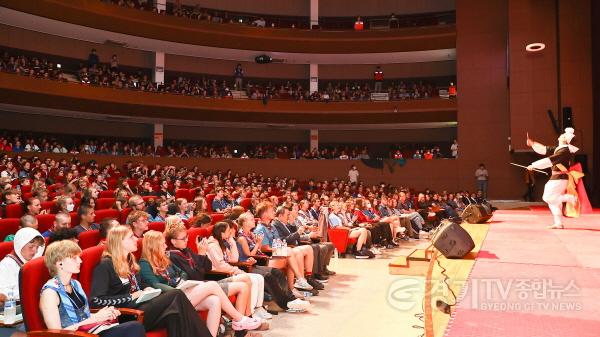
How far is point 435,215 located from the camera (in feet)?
41.3

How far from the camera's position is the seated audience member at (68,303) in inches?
110

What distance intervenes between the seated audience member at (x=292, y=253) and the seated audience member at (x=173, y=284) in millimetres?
1682

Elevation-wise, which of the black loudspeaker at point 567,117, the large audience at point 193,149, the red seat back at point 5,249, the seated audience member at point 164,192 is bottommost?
the red seat back at point 5,249

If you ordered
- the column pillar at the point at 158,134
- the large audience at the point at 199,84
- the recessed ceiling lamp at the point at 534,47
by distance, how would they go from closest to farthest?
the recessed ceiling lamp at the point at 534,47, the large audience at the point at 199,84, the column pillar at the point at 158,134

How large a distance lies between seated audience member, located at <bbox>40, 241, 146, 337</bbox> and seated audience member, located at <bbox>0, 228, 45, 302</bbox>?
2.42ft

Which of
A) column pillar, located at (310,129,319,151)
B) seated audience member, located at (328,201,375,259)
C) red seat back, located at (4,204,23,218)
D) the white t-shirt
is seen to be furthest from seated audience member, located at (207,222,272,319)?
column pillar, located at (310,129,319,151)

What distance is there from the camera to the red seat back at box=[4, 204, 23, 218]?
6320mm

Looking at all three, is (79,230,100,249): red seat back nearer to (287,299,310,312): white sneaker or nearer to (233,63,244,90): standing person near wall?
(287,299,310,312): white sneaker

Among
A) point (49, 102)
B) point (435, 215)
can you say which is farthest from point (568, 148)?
point (49, 102)

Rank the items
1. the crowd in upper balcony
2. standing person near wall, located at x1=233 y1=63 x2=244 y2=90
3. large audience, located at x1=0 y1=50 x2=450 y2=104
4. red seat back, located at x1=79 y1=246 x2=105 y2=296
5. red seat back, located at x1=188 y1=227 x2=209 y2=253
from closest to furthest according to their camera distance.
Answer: red seat back, located at x1=79 y1=246 x2=105 y2=296, red seat back, located at x1=188 y1=227 x2=209 y2=253, large audience, located at x1=0 y1=50 x2=450 y2=104, the crowd in upper balcony, standing person near wall, located at x1=233 y1=63 x2=244 y2=90

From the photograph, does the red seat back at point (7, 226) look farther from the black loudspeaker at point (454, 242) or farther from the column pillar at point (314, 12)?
the column pillar at point (314, 12)

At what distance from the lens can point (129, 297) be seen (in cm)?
331

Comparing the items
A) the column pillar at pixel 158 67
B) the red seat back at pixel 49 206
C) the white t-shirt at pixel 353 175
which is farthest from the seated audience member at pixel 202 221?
the column pillar at pixel 158 67

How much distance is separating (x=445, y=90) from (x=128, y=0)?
1261cm
